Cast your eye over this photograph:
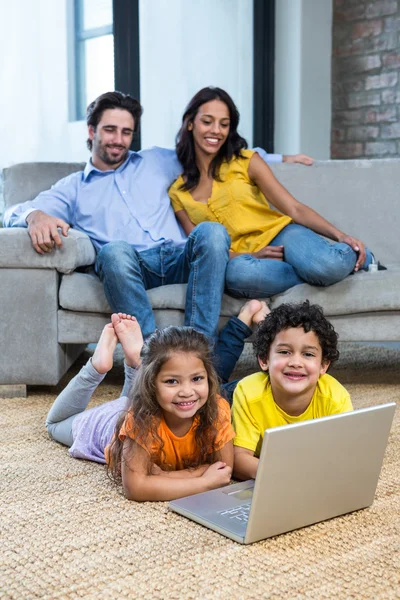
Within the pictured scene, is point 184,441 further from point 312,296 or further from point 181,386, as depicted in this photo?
point 312,296

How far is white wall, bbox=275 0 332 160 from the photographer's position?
4.39 m

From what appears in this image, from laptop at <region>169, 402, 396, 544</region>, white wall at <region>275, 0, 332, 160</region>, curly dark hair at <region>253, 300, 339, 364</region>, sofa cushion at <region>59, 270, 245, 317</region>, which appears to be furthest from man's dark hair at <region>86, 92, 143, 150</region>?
white wall at <region>275, 0, 332, 160</region>

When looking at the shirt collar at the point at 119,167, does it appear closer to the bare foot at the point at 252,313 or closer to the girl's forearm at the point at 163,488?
the bare foot at the point at 252,313

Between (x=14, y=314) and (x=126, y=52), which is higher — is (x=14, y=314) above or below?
below

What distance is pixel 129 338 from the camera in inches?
76.2

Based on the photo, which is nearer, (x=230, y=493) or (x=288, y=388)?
(x=230, y=493)

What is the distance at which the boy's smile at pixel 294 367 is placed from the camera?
1623 millimetres

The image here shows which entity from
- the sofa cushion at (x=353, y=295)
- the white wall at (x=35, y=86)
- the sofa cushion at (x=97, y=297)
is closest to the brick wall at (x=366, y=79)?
the white wall at (x=35, y=86)

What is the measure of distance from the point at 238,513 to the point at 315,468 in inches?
7.9

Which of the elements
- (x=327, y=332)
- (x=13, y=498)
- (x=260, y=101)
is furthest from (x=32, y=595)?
(x=260, y=101)

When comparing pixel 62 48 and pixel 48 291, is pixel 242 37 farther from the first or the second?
pixel 48 291

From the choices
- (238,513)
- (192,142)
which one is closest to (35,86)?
(192,142)

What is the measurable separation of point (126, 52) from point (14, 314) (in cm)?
199

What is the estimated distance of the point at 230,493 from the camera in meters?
1.52
